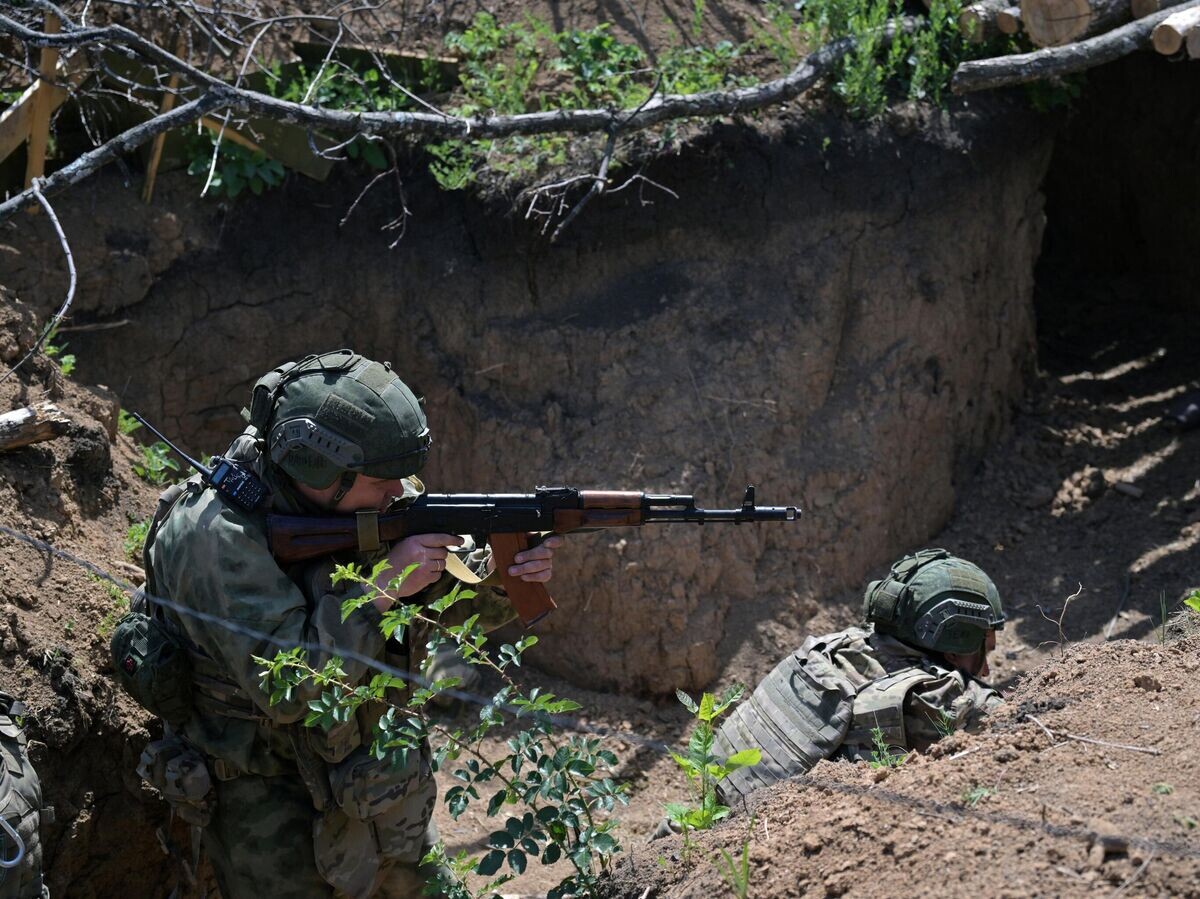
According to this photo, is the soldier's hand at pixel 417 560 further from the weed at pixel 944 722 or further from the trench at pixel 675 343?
the trench at pixel 675 343

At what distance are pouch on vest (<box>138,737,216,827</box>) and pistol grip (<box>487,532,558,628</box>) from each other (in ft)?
3.75

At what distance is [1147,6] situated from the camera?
6.98m

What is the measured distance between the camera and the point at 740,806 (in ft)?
13.7

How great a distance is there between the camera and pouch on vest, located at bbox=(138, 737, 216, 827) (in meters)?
4.20

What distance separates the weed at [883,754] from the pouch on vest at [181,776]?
213cm

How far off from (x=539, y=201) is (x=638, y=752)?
2980 millimetres

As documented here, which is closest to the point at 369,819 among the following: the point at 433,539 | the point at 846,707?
the point at 433,539

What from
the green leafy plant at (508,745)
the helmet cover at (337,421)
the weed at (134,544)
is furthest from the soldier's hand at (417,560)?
the weed at (134,544)

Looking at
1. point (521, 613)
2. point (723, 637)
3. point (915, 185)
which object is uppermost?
point (915, 185)

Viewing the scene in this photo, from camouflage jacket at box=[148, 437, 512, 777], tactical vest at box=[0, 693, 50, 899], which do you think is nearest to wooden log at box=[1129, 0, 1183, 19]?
camouflage jacket at box=[148, 437, 512, 777]

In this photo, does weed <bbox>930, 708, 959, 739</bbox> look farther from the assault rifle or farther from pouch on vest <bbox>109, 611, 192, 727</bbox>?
pouch on vest <bbox>109, 611, 192, 727</bbox>

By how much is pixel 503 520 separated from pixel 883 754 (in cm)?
143

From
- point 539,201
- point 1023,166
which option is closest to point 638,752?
point 539,201

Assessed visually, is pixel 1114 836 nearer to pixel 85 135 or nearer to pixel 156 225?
pixel 156 225
